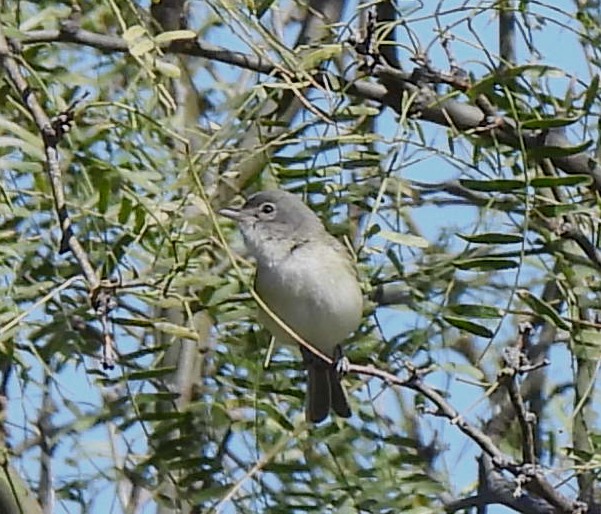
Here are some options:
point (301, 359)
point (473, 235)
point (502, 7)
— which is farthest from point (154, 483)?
point (502, 7)

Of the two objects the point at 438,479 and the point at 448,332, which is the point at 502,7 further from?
the point at 438,479

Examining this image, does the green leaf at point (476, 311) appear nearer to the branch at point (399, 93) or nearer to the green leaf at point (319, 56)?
the branch at point (399, 93)

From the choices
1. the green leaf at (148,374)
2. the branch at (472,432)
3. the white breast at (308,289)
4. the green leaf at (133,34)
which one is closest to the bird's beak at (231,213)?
the white breast at (308,289)

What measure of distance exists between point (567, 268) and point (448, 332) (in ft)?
0.68

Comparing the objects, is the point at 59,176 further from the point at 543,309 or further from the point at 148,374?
the point at 543,309

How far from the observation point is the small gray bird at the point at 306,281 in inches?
73.4

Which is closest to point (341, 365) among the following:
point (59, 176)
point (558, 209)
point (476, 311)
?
point (476, 311)

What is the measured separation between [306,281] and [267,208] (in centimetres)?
23

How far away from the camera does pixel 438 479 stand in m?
1.85

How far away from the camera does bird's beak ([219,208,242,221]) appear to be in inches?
77.4

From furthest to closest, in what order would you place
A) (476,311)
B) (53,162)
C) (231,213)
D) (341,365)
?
(231,213) < (341,365) < (476,311) < (53,162)

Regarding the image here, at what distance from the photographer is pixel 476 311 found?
1.64 meters

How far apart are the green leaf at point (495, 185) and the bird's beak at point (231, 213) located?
1.49ft

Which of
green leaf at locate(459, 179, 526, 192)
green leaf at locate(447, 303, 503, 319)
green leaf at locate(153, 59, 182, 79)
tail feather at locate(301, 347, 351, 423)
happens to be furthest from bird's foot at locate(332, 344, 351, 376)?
green leaf at locate(153, 59, 182, 79)
